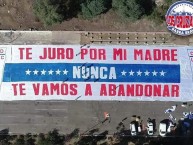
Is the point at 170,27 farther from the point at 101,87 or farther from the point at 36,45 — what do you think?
the point at 36,45

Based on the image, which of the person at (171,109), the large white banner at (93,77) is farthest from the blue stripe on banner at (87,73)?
the person at (171,109)

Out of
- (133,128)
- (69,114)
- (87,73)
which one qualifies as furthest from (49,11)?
(133,128)

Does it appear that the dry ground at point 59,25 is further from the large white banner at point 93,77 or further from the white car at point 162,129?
the white car at point 162,129

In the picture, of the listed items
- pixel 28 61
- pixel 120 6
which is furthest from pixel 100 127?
pixel 120 6

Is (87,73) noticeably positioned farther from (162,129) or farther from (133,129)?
(162,129)

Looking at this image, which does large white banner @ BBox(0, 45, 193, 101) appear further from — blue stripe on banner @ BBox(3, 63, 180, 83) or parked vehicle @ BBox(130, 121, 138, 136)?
parked vehicle @ BBox(130, 121, 138, 136)
